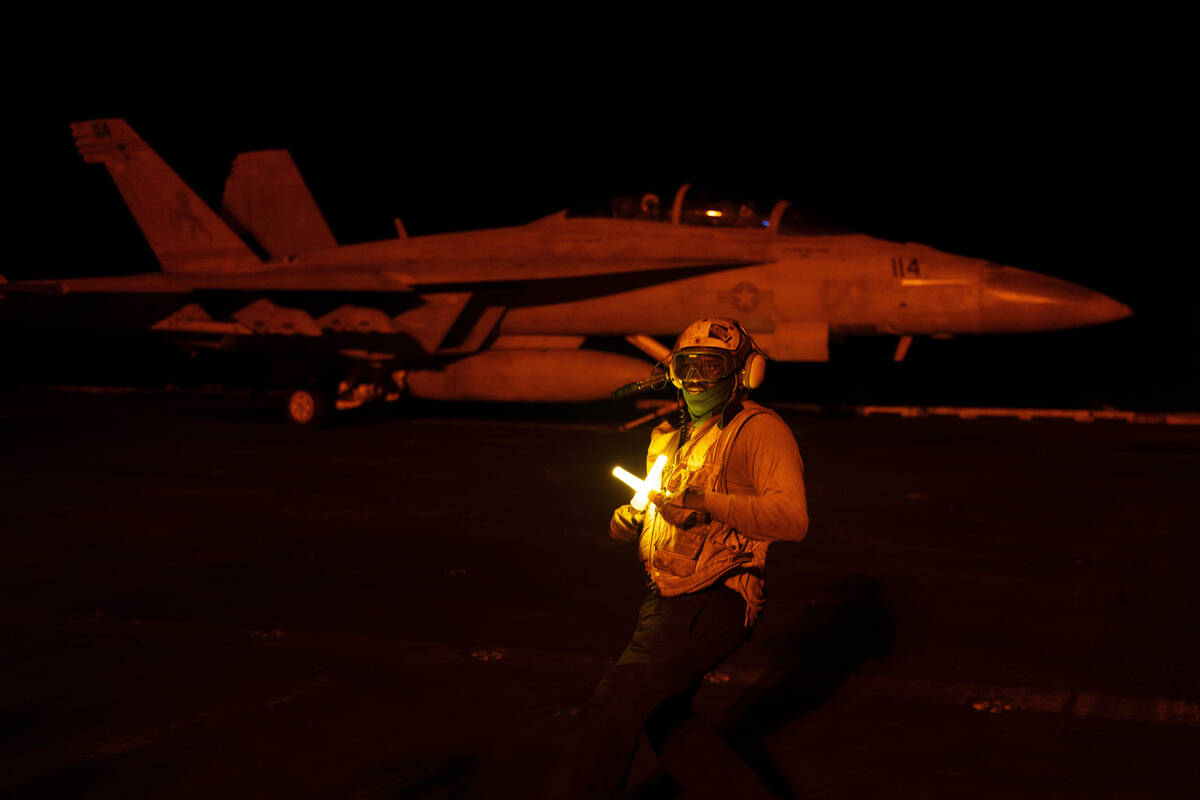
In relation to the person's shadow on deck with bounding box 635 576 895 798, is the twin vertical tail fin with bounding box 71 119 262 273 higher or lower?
higher

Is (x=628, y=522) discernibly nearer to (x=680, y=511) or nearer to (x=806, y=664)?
(x=680, y=511)

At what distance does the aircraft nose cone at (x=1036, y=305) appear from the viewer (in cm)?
1267

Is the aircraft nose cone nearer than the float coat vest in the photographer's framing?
No

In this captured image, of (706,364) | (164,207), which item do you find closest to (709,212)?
(164,207)

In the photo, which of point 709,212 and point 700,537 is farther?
point 709,212

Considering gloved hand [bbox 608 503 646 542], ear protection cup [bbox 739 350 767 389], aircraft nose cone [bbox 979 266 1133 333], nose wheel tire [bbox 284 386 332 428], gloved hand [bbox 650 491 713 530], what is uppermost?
ear protection cup [bbox 739 350 767 389]

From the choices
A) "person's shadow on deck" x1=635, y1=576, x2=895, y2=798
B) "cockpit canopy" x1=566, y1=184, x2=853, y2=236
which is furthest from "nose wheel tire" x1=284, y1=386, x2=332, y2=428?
"person's shadow on deck" x1=635, y1=576, x2=895, y2=798

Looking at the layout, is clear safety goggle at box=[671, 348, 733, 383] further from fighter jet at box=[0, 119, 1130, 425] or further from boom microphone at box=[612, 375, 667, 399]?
fighter jet at box=[0, 119, 1130, 425]

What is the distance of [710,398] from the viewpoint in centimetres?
336

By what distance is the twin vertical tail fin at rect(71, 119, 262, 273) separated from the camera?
18766mm

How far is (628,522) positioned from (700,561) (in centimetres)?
29

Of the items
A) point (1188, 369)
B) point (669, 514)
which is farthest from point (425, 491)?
point (1188, 369)

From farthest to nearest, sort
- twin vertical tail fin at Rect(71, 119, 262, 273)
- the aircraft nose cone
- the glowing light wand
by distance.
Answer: twin vertical tail fin at Rect(71, 119, 262, 273)
the aircraft nose cone
the glowing light wand

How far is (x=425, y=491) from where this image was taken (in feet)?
32.7
